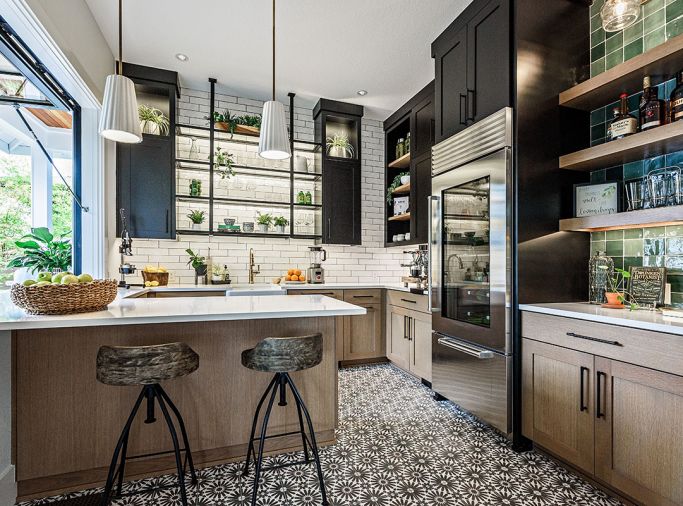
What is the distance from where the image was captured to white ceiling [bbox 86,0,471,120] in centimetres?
279

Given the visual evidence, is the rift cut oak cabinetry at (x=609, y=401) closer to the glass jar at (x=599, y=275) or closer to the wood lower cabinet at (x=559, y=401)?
the wood lower cabinet at (x=559, y=401)

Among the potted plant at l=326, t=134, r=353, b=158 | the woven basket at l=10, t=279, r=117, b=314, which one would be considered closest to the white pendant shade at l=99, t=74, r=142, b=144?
the woven basket at l=10, t=279, r=117, b=314

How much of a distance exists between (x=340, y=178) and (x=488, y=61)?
2240 millimetres

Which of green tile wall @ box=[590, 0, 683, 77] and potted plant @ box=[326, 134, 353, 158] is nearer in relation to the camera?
green tile wall @ box=[590, 0, 683, 77]

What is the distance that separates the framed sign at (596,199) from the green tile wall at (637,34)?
0.80 metres

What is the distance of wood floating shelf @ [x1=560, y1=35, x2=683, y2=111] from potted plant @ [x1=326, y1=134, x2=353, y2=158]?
2.53 m

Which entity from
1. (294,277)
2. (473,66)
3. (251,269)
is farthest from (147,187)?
(473,66)

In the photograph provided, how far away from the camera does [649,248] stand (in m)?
2.12

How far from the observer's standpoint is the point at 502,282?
7.57 feet

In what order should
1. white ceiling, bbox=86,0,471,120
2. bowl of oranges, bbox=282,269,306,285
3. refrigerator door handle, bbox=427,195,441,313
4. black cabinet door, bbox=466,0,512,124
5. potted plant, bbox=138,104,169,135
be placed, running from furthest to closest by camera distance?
bowl of oranges, bbox=282,269,306,285 < potted plant, bbox=138,104,169,135 < refrigerator door handle, bbox=427,195,441,313 < white ceiling, bbox=86,0,471,120 < black cabinet door, bbox=466,0,512,124

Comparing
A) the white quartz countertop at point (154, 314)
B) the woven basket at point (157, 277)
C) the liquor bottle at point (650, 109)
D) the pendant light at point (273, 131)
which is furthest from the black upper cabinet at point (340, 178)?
the liquor bottle at point (650, 109)

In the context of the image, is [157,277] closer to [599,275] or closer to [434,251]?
[434,251]

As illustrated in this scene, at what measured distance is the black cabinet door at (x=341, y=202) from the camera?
173 inches

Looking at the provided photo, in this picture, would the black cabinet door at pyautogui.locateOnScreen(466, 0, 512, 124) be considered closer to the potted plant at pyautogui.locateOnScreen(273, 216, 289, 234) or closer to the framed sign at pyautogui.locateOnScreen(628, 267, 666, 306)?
the framed sign at pyautogui.locateOnScreen(628, 267, 666, 306)
